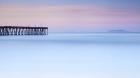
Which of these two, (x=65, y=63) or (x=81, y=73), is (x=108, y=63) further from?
(x=81, y=73)

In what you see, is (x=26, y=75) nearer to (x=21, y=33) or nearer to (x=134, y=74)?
(x=134, y=74)

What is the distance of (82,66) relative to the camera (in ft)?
16.9

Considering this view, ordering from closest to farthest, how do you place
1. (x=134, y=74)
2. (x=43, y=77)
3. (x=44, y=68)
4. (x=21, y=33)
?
(x=43, y=77), (x=134, y=74), (x=44, y=68), (x=21, y=33)

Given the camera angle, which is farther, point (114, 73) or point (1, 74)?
point (114, 73)

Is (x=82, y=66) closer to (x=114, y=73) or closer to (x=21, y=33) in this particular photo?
(x=114, y=73)

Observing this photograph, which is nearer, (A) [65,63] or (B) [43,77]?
(B) [43,77]

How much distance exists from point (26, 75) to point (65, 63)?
1.28m

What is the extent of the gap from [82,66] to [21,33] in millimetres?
18860

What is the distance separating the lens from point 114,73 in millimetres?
4512

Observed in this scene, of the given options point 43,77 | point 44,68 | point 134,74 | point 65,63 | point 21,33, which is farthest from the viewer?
point 21,33

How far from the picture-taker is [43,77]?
4121 millimetres

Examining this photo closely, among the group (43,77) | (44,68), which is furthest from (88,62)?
(43,77)

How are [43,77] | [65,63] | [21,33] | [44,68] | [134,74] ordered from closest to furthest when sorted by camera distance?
1. [43,77]
2. [134,74]
3. [44,68]
4. [65,63]
5. [21,33]

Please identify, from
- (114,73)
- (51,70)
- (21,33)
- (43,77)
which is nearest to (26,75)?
(43,77)
